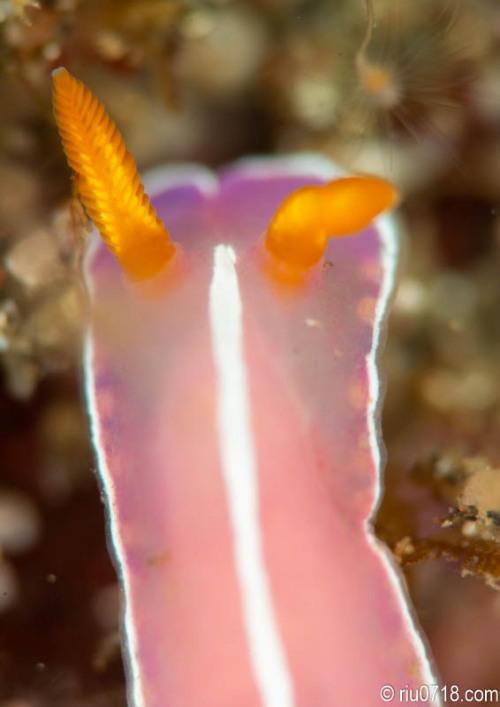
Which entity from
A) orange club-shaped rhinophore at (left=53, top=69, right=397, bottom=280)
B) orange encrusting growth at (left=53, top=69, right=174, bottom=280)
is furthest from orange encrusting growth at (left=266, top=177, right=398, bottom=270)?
orange encrusting growth at (left=53, top=69, right=174, bottom=280)

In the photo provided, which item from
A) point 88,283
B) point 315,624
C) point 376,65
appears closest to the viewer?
point 315,624

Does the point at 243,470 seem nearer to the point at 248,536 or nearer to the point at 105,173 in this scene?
the point at 248,536

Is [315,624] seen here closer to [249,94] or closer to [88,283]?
[88,283]

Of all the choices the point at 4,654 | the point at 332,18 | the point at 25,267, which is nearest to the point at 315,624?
the point at 4,654

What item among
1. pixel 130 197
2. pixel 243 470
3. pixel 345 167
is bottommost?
pixel 243 470

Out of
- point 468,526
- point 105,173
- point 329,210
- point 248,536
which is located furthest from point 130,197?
point 468,526

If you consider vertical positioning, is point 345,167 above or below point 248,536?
above

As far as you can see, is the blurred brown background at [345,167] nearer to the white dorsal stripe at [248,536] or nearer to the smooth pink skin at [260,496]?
the smooth pink skin at [260,496]
